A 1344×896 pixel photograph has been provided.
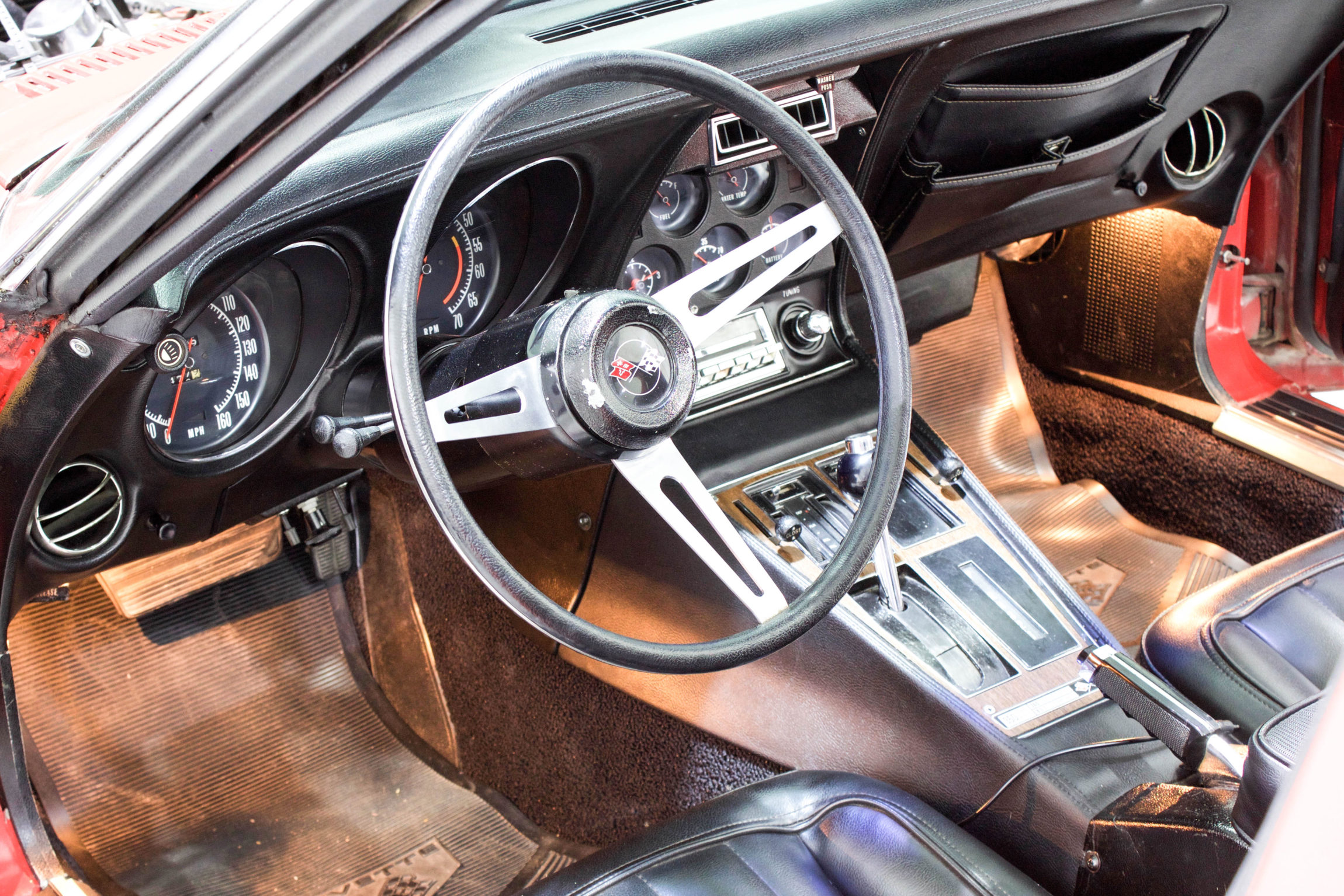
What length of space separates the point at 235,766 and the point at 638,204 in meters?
1.33


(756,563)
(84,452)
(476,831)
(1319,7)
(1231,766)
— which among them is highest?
(1319,7)

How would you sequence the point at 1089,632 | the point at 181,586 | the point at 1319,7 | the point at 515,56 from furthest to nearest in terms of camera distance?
the point at 181,586 < the point at 1319,7 < the point at 1089,632 < the point at 515,56

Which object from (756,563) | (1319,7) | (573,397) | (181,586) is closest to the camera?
(573,397)

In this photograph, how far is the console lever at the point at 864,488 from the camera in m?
1.62

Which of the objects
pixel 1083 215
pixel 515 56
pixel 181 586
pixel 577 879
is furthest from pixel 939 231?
pixel 181 586

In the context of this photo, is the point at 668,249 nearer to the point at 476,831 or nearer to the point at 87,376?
the point at 87,376

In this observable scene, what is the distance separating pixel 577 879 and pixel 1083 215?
168 cm

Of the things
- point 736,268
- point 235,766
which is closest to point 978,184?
point 736,268

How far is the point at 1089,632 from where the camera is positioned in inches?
65.3

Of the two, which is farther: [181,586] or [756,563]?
[181,586]

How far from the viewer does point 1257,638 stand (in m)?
1.48

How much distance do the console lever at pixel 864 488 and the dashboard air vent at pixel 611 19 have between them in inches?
27.0

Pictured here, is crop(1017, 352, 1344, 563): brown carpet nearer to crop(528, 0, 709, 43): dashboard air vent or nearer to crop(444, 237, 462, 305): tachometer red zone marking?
crop(528, 0, 709, 43): dashboard air vent

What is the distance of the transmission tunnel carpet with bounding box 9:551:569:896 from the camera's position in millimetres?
1919
